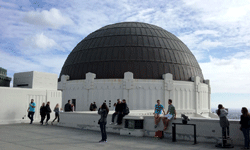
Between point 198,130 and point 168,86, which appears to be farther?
point 168,86

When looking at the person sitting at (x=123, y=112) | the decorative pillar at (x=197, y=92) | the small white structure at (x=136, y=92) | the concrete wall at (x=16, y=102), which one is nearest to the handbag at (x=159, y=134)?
the person sitting at (x=123, y=112)

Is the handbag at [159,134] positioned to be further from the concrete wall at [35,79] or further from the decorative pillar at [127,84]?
the decorative pillar at [127,84]

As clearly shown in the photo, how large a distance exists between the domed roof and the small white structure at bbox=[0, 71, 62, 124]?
1041 cm

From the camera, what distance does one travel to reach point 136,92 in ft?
90.0

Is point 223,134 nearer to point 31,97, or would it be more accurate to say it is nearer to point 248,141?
point 248,141

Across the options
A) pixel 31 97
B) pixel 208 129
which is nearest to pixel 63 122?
pixel 31 97

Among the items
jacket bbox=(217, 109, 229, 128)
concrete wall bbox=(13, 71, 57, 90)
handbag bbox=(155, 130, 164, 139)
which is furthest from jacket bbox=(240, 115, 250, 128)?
concrete wall bbox=(13, 71, 57, 90)

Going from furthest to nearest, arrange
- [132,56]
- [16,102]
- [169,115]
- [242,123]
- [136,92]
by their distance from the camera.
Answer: [132,56], [136,92], [16,102], [169,115], [242,123]

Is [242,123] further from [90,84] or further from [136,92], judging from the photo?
[90,84]

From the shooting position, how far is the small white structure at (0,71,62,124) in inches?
615

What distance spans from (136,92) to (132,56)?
16.8ft

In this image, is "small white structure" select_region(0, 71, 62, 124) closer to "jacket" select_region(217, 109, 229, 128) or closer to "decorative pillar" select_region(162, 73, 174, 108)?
"jacket" select_region(217, 109, 229, 128)

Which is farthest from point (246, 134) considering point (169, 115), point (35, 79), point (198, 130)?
point (35, 79)

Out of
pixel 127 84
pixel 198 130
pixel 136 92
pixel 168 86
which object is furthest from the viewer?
pixel 168 86
